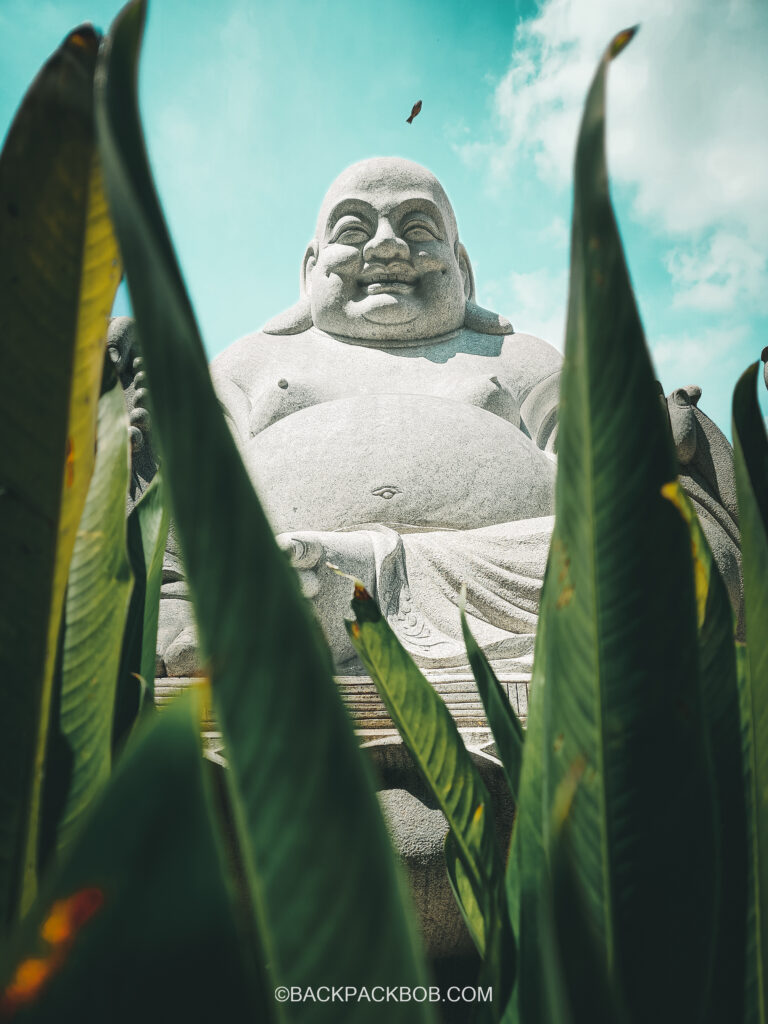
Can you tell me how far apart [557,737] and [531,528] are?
263 centimetres

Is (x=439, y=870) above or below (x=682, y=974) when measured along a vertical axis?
below

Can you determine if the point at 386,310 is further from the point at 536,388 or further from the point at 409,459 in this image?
the point at 409,459

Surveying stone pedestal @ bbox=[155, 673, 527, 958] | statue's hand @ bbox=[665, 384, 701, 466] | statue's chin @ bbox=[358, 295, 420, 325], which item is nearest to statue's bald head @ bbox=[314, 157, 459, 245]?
statue's chin @ bbox=[358, 295, 420, 325]

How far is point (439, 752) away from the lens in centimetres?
46

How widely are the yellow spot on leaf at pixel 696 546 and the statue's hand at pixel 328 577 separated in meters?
1.77

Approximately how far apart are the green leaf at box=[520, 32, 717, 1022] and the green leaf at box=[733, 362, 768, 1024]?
61 millimetres

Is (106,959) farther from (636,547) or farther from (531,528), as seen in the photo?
(531,528)

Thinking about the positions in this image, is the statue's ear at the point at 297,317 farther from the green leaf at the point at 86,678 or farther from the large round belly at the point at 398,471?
the green leaf at the point at 86,678

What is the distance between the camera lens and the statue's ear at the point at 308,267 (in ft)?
14.6

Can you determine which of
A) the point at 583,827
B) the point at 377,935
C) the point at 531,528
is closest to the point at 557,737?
the point at 583,827

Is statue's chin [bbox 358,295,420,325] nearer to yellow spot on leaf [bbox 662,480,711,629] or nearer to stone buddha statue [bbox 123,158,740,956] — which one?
stone buddha statue [bbox 123,158,740,956]

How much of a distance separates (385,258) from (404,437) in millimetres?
1387

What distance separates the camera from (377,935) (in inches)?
7.4

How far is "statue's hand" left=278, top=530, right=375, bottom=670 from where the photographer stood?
2.28m
